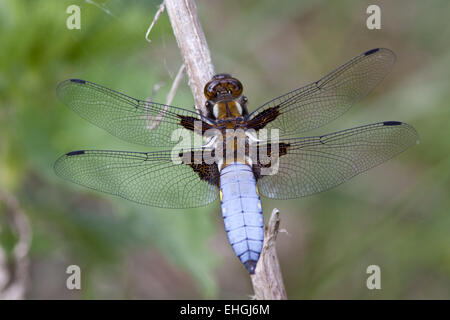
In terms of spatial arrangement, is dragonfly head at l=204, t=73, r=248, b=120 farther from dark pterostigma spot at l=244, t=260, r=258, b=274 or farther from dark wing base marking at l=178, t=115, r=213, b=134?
dark pterostigma spot at l=244, t=260, r=258, b=274

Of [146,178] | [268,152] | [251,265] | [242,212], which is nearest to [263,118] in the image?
[268,152]

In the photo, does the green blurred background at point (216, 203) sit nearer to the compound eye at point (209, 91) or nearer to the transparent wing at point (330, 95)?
the compound eye at point (209, 91)

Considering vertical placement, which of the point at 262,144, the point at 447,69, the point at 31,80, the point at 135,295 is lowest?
the point at 135,295

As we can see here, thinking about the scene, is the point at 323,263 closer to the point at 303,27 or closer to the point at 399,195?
the point at 399,195

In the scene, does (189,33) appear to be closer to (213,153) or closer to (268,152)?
(213,153)

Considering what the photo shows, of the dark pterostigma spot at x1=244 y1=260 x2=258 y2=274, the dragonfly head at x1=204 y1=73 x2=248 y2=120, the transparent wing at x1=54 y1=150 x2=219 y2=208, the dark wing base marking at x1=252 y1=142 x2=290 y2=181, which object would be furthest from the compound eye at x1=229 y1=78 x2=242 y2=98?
the dark pterostigma spot at x1=244 y1=260 x2=258 y2=274

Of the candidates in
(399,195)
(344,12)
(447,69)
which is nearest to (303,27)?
(344,12)
